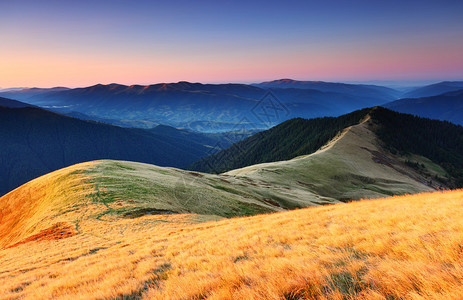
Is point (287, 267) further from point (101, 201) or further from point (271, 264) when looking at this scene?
point (101, 201)

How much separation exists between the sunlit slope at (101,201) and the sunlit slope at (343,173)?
105 ft

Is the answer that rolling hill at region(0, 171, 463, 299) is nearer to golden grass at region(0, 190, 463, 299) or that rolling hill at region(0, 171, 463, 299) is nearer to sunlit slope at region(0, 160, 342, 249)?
golden grass at region(0, 190, 463, 299)

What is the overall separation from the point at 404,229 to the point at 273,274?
635 centimetres

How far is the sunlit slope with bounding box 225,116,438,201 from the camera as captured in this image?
72.4 meters

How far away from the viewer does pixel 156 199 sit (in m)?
29.1

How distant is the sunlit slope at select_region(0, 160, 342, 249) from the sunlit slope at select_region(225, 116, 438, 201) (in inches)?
1257

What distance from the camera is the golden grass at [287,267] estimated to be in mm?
4230

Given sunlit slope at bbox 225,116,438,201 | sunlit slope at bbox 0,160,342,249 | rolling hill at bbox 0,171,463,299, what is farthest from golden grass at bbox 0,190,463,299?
sunlit slope at bbox 225,116,438,201

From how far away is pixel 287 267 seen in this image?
18.9 feet

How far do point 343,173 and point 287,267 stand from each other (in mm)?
91072

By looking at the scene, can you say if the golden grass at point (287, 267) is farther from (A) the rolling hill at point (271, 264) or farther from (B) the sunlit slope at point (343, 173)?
(B) the sunlit slope at point (343, 173)

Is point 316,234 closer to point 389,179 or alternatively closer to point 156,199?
point 156,199

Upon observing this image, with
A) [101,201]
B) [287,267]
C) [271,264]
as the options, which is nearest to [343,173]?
[101,201]

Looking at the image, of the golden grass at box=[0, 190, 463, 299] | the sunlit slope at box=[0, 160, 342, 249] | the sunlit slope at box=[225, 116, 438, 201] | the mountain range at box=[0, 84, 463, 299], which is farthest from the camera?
the sunlit slope at box=[225, 116, 438, 201]
